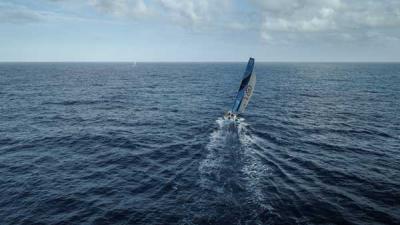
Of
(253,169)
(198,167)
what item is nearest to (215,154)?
(198,167)

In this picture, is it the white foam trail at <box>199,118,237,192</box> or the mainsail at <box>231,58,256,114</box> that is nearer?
the white foam trail at <box>199,118,237,192</box>

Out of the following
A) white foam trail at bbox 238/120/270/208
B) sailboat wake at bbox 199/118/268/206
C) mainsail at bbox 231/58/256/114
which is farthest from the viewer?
mainsail at bbox 231/58/256/114

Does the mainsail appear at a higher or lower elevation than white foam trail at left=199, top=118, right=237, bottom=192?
higher

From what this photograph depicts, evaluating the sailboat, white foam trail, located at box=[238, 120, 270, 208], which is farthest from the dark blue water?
the sailboat

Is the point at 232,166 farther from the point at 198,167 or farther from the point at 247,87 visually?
the point at 247,87

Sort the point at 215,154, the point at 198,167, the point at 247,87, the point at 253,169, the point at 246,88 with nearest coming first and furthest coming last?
the point at 253,169 → the point at 198,167 → the point at 215,154 → the point at 247,87 → the point at 246,88

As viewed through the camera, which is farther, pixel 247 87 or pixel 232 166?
pixel 247 87

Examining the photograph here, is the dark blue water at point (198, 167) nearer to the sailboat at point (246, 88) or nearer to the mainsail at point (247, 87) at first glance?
the sailboat at point (246, 88)

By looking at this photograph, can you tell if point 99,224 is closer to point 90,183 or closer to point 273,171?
point 90,183

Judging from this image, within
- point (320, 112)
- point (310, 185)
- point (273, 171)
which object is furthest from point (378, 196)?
point (320, 112)

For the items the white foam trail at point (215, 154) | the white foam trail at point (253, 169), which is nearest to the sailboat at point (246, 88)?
the white foam trail at point (215, 154)

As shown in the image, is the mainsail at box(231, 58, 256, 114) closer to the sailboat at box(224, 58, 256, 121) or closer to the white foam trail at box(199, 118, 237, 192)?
the sailboat at box(224, 58, 256, 121)
